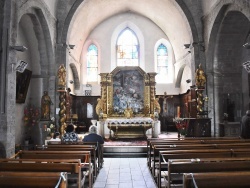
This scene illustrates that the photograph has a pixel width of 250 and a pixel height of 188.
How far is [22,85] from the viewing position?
40.2 ft

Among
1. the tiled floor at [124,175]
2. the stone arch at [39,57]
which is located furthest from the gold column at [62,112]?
the tiled floor at [124,175]

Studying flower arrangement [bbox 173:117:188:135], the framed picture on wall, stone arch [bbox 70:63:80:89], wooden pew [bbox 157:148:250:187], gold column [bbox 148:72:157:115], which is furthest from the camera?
stone arch [bbox 70:63:80:89]

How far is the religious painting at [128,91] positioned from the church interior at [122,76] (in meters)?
Answer: 0.06

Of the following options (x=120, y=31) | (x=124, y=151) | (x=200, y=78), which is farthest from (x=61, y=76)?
(x=120, y=31)

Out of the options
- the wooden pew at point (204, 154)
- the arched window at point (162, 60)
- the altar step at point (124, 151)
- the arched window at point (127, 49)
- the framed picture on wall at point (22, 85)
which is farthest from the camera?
the arched window at point (127, 49)

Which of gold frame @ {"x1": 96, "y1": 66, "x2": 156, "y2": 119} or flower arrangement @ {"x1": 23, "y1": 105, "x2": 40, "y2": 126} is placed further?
gold frame @ {"x1": 96, "y1": 66, "x2": 156, "y2": 119}

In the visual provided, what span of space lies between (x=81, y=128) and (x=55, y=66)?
244 inches

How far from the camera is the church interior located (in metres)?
10.5

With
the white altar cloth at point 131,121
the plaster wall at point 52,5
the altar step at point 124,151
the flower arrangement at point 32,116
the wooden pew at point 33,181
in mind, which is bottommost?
the altar step at point 124,151

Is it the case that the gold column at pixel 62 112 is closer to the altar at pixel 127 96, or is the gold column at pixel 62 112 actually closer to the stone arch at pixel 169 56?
the altar at pixel 127 96

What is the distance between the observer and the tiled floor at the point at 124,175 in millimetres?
6766

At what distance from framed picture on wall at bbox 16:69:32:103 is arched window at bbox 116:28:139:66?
9.66m

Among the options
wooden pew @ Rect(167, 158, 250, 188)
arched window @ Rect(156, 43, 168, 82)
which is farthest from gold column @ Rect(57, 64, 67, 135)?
arched window @ Rect(156, 43, 168, 82)

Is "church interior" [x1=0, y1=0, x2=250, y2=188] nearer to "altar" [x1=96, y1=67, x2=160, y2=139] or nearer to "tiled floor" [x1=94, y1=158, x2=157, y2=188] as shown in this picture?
"altar" [x1=96, y1=67, x2=160, y2=139]
